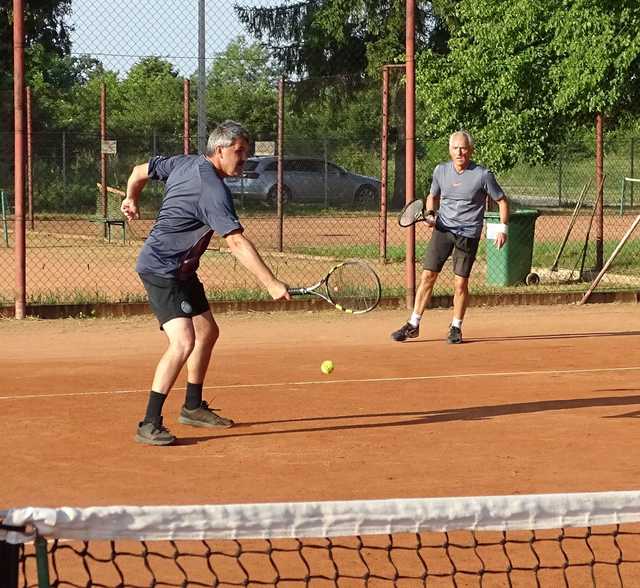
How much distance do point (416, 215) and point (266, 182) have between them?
1954 centimetres

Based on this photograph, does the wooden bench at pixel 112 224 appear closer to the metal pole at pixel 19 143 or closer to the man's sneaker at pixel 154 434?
the metal pole at pixel 19 143

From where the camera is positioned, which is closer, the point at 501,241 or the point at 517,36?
the point at 501,241

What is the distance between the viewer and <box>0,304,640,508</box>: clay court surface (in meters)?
6.01

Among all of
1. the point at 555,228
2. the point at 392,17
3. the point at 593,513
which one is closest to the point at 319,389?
the point at 593,513

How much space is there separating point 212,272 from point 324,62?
65.3 ft

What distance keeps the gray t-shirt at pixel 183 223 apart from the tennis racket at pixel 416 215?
12.8ft

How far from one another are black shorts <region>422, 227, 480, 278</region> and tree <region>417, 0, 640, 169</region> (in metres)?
3.61

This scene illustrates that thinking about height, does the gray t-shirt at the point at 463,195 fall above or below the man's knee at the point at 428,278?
above

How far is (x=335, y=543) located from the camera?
499cm

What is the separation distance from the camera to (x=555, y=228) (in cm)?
2536

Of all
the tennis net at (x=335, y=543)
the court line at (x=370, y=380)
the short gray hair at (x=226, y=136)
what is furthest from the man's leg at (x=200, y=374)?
the tennis net at (x=335, y=543)

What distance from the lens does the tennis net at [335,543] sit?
11.0 ft

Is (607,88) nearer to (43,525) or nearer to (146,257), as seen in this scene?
(146,257)

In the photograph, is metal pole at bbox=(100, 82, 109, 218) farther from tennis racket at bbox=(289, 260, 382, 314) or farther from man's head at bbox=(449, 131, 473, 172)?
tennis racket at bbox=(289, 260, 382, 314)
